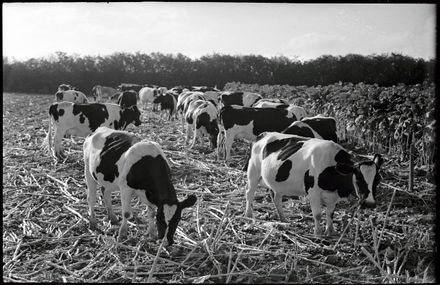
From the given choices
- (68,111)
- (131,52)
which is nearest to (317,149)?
(68,111)

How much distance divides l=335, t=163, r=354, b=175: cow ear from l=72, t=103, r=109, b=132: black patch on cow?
9.25 metres

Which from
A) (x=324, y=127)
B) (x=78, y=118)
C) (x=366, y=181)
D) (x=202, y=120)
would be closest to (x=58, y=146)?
(x=78, y=118)

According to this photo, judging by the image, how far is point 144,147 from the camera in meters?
6.30

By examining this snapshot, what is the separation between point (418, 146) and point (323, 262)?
6.76 m

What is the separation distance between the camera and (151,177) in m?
6.06

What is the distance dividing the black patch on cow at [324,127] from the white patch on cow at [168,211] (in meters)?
6.37

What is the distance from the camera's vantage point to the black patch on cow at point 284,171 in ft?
22.3

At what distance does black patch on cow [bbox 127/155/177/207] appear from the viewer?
594cm

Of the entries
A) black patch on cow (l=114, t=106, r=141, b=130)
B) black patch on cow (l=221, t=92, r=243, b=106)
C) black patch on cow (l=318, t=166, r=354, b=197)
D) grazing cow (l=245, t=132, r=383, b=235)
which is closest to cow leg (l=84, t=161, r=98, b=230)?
grazing cow (l=245, t=132, r=383, b=235)

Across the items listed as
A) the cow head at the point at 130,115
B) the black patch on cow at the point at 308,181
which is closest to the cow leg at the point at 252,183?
the black patch on cow at the point at 308,181

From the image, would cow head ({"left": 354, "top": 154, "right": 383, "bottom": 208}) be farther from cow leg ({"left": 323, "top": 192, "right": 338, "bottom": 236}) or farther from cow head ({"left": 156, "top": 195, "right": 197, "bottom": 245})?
cow head ({"left": 156, "top": 195, "right": 197, "bottom": 245})

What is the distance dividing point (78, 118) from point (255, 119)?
5.31m

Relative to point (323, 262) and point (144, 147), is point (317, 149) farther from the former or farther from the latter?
point (144, 147)

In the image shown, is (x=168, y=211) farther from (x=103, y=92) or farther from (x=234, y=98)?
(x=103, y=92)
